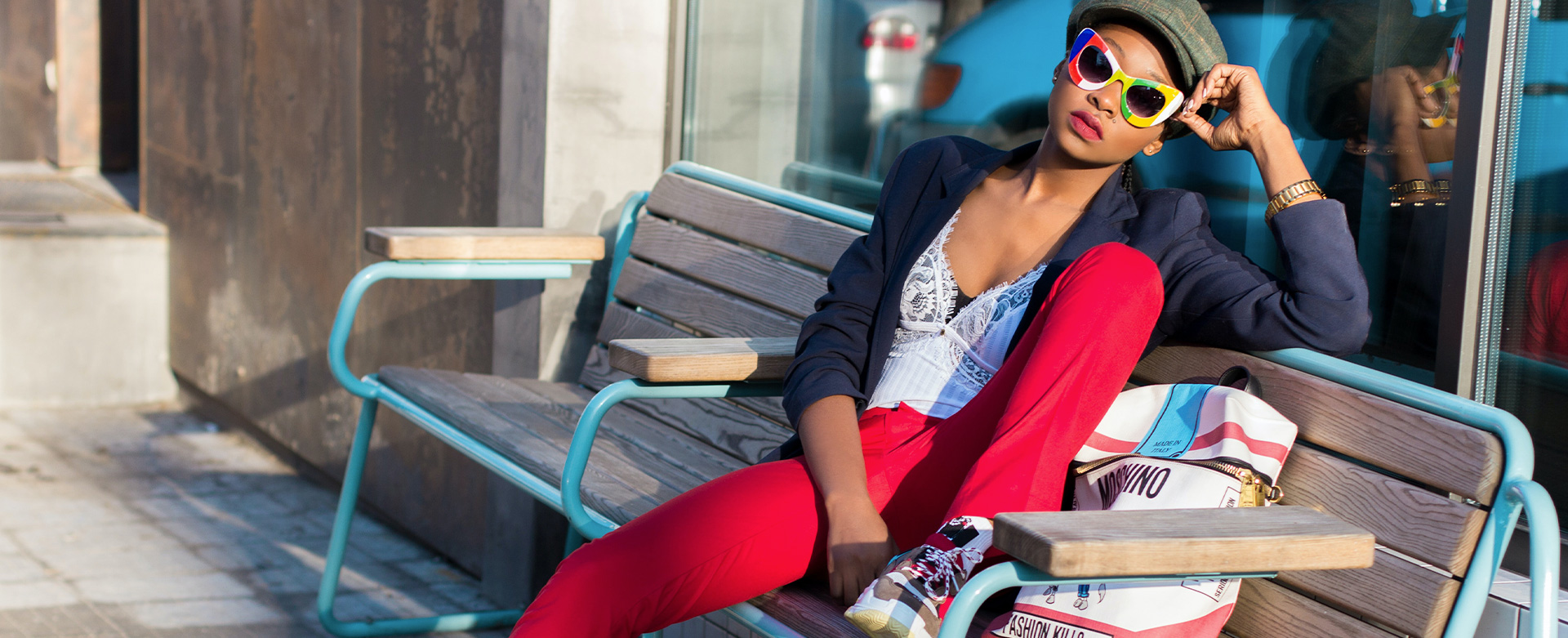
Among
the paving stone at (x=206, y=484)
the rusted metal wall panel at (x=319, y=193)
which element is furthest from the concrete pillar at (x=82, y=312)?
the paving stone at (x=206, y=484)

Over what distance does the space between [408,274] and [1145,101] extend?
5.93 ft

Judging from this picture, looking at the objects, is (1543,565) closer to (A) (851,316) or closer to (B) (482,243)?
(A) (851,316)

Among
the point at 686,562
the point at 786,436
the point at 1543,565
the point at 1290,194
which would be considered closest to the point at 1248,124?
the point at 1290,194

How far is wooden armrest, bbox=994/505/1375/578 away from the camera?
152 cm

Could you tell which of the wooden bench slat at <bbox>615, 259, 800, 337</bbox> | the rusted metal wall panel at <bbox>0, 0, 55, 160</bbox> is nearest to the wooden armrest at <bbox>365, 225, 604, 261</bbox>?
the wooden bench slat at <bbox>615, 259, 800, 337</bbox>

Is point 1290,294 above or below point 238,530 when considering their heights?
above

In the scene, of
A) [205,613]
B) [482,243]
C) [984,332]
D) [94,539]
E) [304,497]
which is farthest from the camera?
[304,497]

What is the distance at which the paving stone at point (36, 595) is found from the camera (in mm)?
3793

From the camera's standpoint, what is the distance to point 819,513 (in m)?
2.15

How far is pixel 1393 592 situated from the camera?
182cm

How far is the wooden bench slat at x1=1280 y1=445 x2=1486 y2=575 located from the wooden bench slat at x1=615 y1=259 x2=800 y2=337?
4.26ft

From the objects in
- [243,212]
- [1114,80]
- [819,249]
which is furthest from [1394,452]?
[243,212]

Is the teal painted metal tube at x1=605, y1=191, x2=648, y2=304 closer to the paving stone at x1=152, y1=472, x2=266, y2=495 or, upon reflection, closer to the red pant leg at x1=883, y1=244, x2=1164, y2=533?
the red pant leg at x1=883, y1=244, x2=1164, y2=533

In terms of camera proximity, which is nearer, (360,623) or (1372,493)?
(1372,493)
